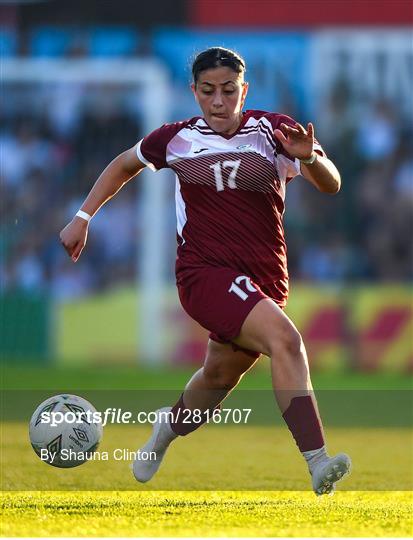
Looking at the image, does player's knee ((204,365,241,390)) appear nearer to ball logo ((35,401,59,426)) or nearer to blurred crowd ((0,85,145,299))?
ball logo ((35,401,59,426))

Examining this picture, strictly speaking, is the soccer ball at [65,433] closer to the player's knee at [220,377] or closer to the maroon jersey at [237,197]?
the player's knee at [220,377]

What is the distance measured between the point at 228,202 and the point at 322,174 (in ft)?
1.72

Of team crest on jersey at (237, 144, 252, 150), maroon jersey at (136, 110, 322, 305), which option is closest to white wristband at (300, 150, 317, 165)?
maroon jersey at (136, 110, 322, 305)

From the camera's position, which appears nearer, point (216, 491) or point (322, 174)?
point (322, 174)

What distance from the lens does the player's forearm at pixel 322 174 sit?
6133 millimetres

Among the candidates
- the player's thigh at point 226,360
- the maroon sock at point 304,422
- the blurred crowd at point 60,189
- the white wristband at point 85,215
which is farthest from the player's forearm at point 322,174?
the blurred crowd at point 60,189

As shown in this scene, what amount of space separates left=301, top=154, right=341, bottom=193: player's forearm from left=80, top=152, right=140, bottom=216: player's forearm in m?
1.00

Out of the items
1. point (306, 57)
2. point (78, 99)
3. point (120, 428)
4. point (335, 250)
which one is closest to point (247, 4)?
A: point (306, 57)

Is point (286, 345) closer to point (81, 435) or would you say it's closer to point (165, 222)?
point (81, 435)

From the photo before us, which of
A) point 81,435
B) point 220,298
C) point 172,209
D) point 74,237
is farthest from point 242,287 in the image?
point 172,209

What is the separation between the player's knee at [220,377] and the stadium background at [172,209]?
31.3 ft

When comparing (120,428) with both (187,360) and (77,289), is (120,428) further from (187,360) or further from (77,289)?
(77,289)

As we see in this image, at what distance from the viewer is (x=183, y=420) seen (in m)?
6.91

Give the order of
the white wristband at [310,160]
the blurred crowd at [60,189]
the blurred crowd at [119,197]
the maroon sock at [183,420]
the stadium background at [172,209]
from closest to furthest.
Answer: the white wristband at [310,160]
the maroon sock at [183,420]
the stadium background at [172,209]
the blurred crowd at [119,197]
the blurred crowd at [60,189]
